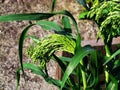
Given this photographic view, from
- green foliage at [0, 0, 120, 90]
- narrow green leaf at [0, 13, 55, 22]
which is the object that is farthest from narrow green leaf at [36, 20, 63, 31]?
narrow green leaf at [0, 13, 55, 22]

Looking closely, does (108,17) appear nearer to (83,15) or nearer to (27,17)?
(27,17)

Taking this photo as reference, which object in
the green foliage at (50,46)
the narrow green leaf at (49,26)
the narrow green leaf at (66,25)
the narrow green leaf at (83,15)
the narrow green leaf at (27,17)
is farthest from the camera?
the narrow green leaf at (83,15)

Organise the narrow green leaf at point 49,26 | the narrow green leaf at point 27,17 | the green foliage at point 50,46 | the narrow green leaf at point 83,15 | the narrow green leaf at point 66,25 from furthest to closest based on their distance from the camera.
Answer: the narrow green leaf at point 83,15 < the narrow green leaf at point 66,25 < the narrow green leaf at point 49,26 < the green foliage at point 50,46 < the narrow green leaf at point 27,17

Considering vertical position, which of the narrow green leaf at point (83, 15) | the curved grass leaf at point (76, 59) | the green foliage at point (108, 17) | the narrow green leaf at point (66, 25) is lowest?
the narrow green leaf at point (83, 15)

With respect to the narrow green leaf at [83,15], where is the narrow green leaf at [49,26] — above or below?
above

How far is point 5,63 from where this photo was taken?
262cm

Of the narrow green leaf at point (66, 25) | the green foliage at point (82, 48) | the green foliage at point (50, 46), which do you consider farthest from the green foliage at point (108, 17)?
the narrow green leaf at point (66, 25)

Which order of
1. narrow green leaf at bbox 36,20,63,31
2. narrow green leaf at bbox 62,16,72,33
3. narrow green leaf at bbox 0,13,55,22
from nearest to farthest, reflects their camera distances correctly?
narrow green leaf at bbox 0,13,55,22, narrow green leaf at bbox 36,20,63,31, narrow green leaf at bbox 62,16,72,33

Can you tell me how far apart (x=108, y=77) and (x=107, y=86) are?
4cm

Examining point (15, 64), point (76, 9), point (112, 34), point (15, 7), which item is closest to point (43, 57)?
point (112, 34)

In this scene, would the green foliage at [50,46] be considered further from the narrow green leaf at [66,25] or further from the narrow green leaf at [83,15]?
the narrow green leaf at [83,15]

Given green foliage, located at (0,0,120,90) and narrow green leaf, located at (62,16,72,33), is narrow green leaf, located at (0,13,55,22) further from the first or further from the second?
narrow green leaf, located at (62,16,72,33)

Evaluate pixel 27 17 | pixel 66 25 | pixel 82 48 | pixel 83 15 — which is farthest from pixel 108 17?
pixel 83 15

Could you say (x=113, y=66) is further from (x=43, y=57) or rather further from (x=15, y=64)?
(x=15, y=64)
